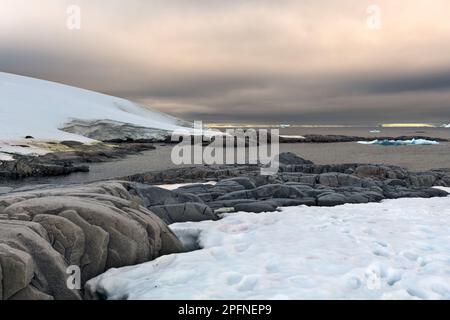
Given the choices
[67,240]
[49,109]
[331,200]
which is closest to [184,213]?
[67,240]

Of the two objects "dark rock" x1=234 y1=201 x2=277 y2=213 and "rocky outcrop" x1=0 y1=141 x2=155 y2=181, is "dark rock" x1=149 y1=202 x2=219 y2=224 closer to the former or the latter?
"dark rock" x1=234 y1=201 x2=277 y2=213

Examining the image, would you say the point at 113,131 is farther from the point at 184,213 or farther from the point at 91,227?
the point at 91,227

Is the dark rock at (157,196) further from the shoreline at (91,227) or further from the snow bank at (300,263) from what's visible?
the snow bank at (300,263)

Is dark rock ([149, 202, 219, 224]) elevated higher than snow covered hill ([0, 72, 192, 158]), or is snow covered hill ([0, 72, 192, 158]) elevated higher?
snow covered hill ([0, 72, 192, 158])

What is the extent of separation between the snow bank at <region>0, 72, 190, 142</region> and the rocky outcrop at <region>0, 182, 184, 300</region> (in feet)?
224

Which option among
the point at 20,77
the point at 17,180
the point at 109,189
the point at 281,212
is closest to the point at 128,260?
the point at 109,189

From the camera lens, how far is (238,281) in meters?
6.82

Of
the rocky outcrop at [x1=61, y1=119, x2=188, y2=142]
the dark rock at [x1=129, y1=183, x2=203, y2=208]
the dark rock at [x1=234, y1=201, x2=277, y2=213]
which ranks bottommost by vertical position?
the dark rock at [x1=234, y1=201, x2=277, y2=213]

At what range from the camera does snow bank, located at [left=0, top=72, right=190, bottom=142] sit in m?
81.7

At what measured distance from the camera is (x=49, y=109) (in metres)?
114

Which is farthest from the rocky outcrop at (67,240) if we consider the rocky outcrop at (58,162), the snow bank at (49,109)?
the snow bank at (49,109)

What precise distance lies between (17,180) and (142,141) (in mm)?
71392

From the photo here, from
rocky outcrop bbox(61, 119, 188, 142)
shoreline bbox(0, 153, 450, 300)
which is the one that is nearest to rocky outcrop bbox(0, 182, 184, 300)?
shoreline bbox(0, 153, 450, 300)
